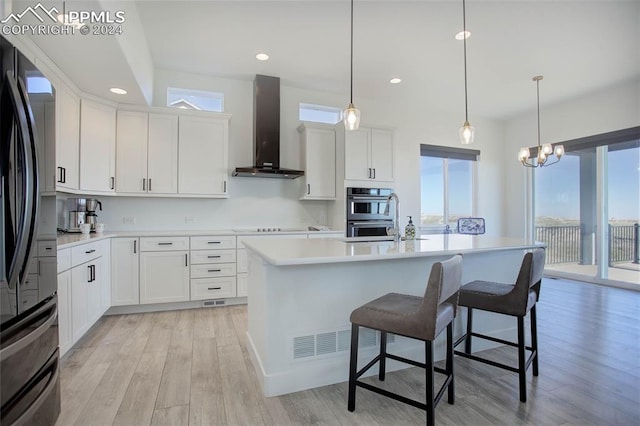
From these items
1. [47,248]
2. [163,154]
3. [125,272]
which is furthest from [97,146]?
[47,248]

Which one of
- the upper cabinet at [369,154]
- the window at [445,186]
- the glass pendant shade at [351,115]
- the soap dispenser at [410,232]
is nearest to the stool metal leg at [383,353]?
the soap dispenser at [410,232]

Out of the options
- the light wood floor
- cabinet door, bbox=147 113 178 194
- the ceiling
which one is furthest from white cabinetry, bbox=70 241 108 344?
the ceiling

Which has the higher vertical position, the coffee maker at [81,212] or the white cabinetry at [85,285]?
the coffee maker at [81,212]

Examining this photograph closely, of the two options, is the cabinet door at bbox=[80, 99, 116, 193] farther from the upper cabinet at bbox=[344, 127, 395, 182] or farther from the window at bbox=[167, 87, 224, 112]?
the upper cabinet at bbox=[344, 127, 395, 182]

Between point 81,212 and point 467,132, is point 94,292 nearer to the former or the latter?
point 81,212

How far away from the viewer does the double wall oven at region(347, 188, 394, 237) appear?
14.8 feet

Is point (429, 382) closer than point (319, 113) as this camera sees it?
Yes

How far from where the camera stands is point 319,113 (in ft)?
17.2

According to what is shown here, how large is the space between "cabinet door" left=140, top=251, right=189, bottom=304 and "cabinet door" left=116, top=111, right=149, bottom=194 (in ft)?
2.86

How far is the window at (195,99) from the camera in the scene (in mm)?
4484

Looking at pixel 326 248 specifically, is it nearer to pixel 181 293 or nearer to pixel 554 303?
pixel 181 293

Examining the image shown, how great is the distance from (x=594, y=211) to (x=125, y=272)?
22.9 ft

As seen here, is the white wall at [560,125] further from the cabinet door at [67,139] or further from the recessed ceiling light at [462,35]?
the cabinet door at [67,139]

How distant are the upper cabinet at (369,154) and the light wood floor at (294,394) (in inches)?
102
